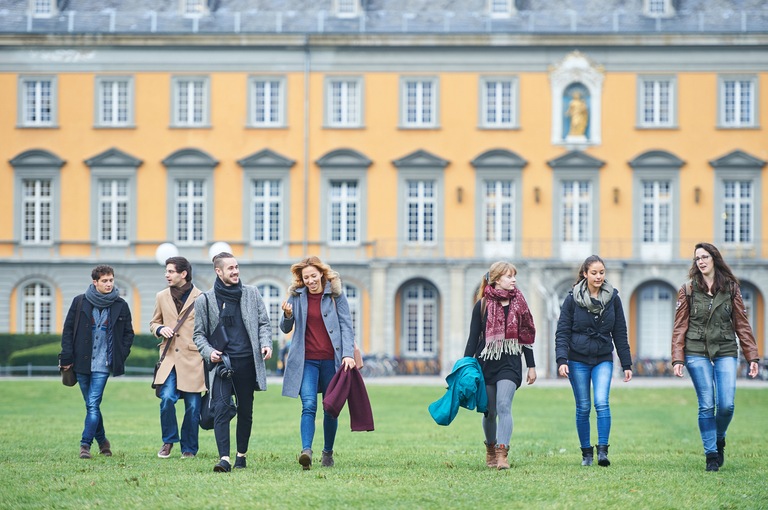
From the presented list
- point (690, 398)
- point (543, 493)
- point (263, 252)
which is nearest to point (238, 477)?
point (543, 493)

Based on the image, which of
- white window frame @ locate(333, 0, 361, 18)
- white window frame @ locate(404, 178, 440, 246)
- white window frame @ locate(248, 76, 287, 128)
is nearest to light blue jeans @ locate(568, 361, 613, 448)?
white window frame @ locate(404, 178, 440, 246)

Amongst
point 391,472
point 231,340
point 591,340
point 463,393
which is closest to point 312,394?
point 231,340

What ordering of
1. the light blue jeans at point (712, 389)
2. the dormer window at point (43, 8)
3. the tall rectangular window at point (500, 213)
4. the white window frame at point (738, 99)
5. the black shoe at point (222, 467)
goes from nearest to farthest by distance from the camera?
the black shoe at point (222, 467), the light blue jeans at point (712, 389), the white window frame at point (738, 99), the tall rectangular window at point (500, 213), the dormer window at point (43, 8)

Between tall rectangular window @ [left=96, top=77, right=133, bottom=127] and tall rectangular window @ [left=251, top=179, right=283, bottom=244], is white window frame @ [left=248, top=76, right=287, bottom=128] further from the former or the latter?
Answer: tall rectangular window @ [left=96, top=77, right=133, bottom=127]

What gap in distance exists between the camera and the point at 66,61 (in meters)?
45.1

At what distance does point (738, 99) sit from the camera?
4456 cm

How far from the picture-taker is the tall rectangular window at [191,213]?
45.1 m

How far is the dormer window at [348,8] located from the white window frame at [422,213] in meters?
5.73

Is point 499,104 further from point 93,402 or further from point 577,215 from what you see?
point 93,402

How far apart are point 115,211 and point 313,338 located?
3247cm

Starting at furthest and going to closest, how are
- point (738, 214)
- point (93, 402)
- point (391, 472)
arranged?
1. point (738, 214)
2. point (93, 402)
3. point (391, 472)

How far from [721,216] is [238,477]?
33.9 m

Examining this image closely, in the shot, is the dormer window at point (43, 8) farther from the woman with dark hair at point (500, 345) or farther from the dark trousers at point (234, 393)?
the woman with dark hair at point (500, 345)

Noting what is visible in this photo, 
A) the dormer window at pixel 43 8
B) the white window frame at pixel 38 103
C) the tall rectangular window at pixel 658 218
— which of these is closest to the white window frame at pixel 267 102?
the white window frame at pixel 38 103
